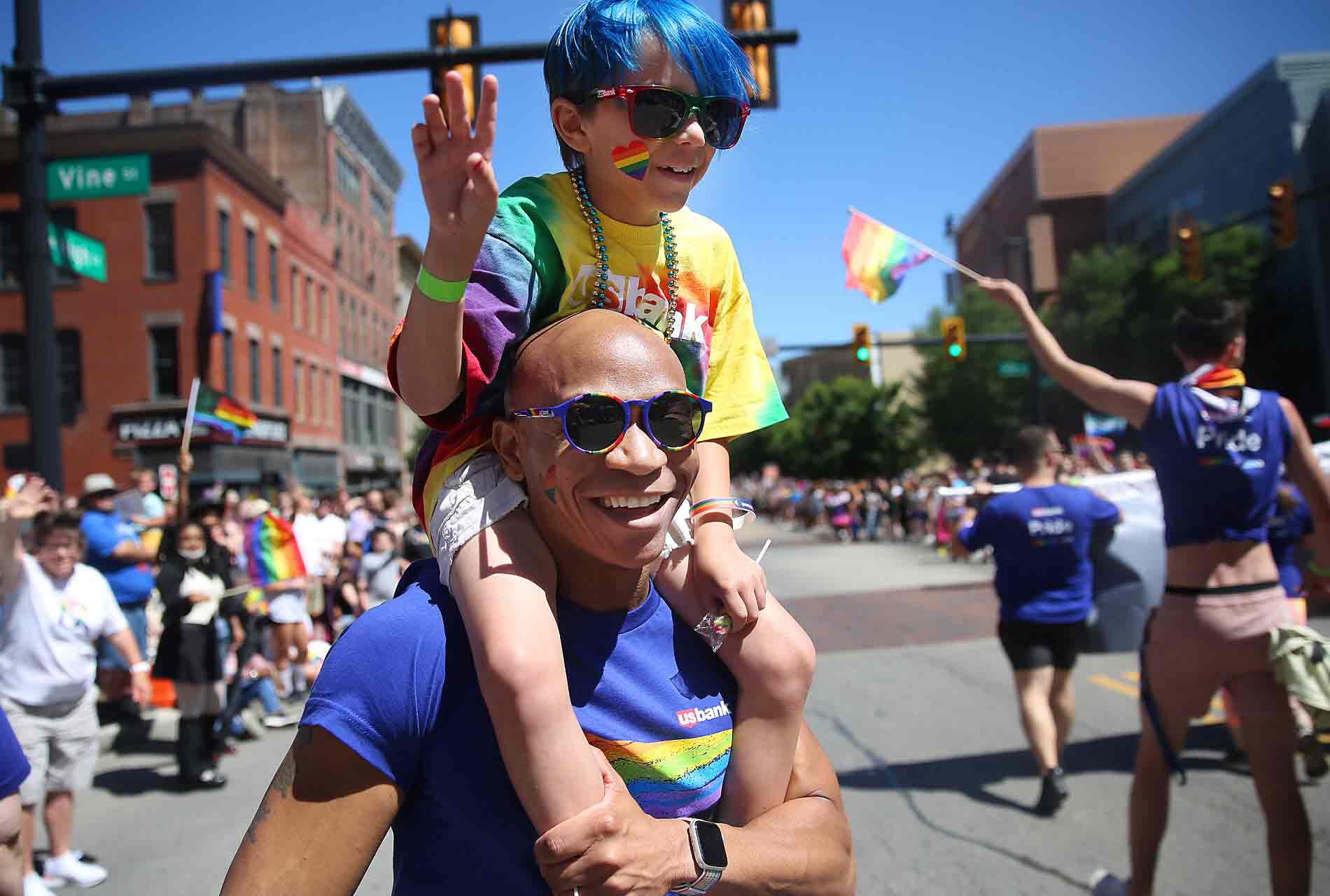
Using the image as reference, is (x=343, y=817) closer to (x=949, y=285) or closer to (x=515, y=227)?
(x=515, y=227)

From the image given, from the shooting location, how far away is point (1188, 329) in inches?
155

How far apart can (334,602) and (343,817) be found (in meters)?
11.2

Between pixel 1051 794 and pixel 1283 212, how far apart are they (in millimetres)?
12873

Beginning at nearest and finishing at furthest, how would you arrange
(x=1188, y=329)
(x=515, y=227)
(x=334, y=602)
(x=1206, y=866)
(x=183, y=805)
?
1. (x=515, y=227)
2. (x=1188, y=329)
3. (x=1206, y=866)
4. (x=183, y=805)
5. (x=334, y=602)

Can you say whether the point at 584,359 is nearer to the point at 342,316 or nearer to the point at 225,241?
the point at 225,241

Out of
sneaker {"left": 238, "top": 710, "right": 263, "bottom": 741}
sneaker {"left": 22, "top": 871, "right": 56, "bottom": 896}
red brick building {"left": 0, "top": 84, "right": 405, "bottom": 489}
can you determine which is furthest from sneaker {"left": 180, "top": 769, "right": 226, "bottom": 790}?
red brick building {"left": 0, "top": 84, "right": 405, "bottom": 489}

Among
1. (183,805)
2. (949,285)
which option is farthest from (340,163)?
(949,285)

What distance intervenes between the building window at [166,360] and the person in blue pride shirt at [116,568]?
68.7ft

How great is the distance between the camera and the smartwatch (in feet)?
5.39

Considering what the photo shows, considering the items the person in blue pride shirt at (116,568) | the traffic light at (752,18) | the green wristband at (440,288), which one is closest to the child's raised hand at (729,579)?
the green wristband at (440,288)

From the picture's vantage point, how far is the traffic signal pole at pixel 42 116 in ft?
25.3

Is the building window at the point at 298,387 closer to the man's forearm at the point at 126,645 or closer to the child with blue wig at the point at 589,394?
the man's forearm at the point at 126,645

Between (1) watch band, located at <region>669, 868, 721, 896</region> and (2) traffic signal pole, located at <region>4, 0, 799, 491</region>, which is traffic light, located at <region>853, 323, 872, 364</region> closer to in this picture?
(2) traffic signal pole, located at <region>4, 0, 799, 491</region>

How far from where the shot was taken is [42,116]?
791 centimetres
